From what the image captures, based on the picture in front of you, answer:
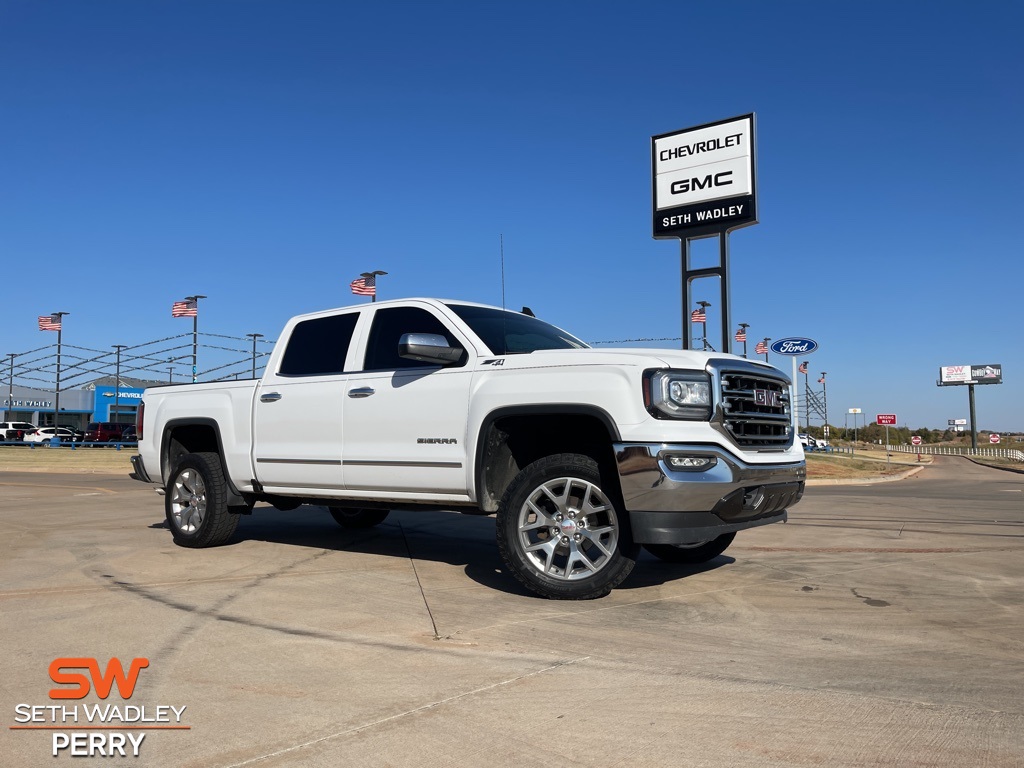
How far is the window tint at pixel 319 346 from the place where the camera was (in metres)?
6.93

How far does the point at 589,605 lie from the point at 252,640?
2.05 m

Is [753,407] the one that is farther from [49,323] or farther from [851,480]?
[49,323]

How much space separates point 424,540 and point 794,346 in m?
22.1

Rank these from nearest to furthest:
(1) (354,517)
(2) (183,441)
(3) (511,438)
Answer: (3) (511,438) → (2) (183,441) → (1) (354,517)

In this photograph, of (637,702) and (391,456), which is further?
(391,456)

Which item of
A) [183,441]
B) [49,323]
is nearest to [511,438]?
[183,441]

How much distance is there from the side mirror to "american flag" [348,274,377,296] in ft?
71.2

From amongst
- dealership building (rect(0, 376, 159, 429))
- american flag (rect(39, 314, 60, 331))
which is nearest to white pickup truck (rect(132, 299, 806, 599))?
american flag (rect(39, 314, 60, 331))

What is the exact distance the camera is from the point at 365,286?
27.9 metres

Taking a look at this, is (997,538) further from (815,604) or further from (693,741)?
(693,741)

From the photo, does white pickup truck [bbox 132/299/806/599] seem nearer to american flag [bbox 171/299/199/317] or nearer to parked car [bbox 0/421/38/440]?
american flag [bbox 171/299/199/317]

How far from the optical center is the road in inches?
116

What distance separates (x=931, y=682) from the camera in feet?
11.9

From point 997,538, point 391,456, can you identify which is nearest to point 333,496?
point 391,456
